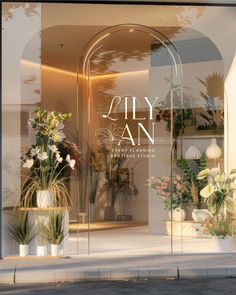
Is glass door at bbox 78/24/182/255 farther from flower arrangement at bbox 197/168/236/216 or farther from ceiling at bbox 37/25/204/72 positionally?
flower arrangement at bbox 197/168/236/216

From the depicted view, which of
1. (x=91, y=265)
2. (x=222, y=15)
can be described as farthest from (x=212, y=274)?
(x=222, y=15)

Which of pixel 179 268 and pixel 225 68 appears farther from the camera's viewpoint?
pixel 225 68

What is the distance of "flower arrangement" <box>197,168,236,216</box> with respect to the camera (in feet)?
39.0

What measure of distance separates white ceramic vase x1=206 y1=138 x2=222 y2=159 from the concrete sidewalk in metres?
2.16

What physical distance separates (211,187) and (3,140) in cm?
353

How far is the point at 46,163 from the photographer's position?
1136 cm

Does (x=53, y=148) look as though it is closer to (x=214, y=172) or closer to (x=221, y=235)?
(x=214, y=172)

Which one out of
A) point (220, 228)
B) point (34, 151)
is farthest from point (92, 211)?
point (220, 228)

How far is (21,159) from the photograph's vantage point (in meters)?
11.6

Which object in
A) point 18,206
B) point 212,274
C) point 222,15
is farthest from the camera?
point 222,15

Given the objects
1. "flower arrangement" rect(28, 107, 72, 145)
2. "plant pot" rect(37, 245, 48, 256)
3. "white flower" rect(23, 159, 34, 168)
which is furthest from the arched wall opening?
"white flower" rect(23, 159, 34, 168)

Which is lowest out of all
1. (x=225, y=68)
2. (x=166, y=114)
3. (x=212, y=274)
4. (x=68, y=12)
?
(x=212, y=274)

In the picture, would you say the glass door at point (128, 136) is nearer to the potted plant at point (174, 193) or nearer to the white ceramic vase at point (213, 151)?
the potted plant at point (174, 193)

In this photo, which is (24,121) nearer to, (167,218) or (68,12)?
(68,12)
